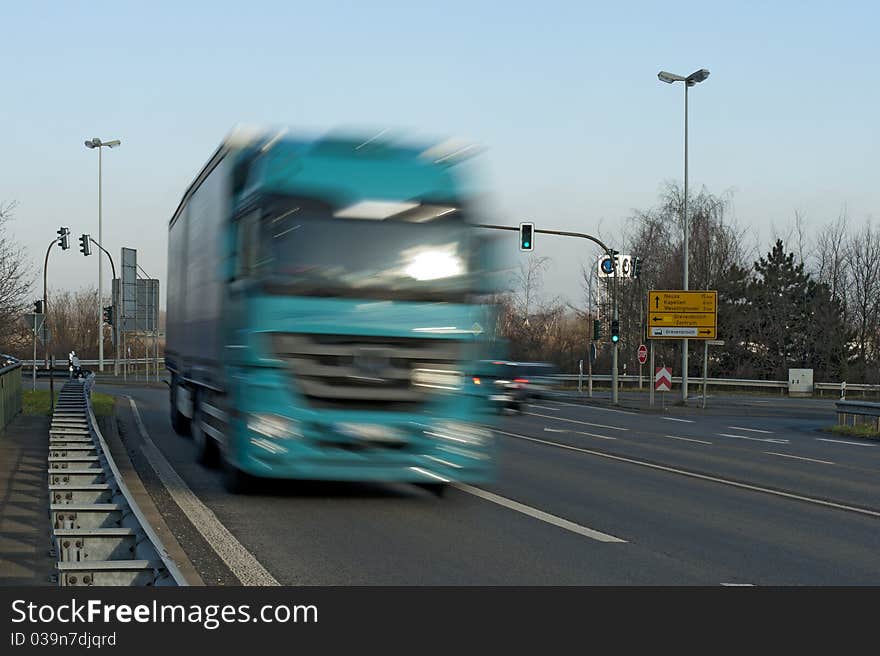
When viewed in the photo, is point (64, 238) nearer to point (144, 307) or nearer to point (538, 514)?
point (144, 307)

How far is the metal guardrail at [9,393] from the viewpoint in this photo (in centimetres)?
1944

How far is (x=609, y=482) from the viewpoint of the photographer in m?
13.6

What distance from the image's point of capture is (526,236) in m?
36.6

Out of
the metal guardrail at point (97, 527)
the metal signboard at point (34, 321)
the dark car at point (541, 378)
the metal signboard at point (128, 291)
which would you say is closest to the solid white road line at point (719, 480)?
the metal guardrail at point (97, 527)

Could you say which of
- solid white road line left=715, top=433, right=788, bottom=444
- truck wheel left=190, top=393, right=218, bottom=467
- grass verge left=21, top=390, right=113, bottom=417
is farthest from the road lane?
grass verge left=21, top=390, right=113, bottom=417

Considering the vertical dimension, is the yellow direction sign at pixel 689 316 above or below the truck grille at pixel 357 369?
above

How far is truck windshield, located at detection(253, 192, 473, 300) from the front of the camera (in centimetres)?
1025

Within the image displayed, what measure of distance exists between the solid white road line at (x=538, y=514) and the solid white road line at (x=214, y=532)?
2911 millimetres

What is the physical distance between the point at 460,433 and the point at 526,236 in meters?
26.6

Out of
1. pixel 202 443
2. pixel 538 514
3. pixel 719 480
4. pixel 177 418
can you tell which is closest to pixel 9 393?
pixel 177 418

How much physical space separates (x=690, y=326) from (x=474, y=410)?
1364 inches

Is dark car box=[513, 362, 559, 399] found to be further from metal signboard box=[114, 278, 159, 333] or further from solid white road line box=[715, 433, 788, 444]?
solid white road line box=[715, 433, 788, 444]

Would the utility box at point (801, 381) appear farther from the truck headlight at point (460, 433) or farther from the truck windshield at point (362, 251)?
the truck windshield at point (362, 251)
